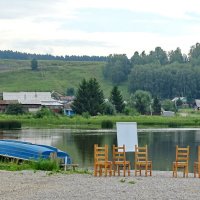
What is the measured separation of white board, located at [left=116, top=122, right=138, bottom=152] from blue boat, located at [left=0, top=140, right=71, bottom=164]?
7.46 metres

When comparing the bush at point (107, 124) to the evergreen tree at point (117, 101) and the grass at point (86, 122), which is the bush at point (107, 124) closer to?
the grass at point (86, 122)

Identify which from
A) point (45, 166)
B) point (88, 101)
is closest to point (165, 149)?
point (45, 166)

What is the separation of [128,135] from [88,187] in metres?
6.57

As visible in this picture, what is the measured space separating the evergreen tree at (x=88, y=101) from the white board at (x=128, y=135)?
8069 cm

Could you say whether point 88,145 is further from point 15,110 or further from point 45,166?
point 15,110

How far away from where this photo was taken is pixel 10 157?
41.3 m

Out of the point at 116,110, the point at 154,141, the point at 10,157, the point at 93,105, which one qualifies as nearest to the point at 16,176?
the point at 10,157

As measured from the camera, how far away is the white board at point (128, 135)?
30250 millimetres

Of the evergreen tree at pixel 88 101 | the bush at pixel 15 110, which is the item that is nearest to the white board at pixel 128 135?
the evergreen tree at pixel 88 101

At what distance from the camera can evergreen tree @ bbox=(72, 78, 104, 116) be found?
111562mm

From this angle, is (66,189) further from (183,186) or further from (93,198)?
(183,186)

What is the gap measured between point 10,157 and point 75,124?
193 feet

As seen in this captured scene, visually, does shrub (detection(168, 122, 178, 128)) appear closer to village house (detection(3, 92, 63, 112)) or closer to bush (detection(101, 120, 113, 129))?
bush (detection(101, 120, 113, 129))

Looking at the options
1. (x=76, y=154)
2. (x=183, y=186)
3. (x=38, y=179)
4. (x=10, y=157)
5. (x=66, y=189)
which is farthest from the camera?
(x=76, y=154)
